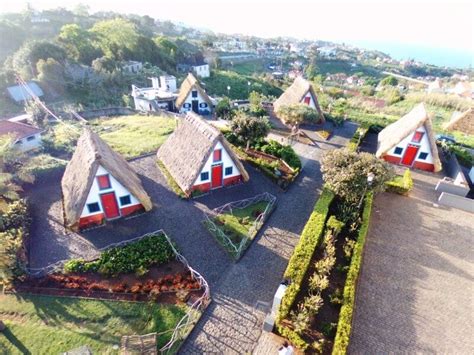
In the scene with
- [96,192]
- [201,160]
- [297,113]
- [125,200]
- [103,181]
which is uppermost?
[297,113]

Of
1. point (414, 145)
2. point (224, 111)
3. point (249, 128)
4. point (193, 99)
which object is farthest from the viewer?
point (193, 99)

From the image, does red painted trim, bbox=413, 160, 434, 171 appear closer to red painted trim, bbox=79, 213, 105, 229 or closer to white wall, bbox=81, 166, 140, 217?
white wall, bbox=81, 166, 140, 217

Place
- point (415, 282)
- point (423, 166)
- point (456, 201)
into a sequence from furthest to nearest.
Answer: point (423, 166) → point (456, 201) → point (415, 282)

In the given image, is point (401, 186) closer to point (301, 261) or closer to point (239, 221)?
point (301, 261)

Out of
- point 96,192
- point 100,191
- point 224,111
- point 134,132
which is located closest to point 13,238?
point 96,192

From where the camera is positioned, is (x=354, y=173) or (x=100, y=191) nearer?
(x=354, y=173)

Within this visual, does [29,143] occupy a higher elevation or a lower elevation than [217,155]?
lower

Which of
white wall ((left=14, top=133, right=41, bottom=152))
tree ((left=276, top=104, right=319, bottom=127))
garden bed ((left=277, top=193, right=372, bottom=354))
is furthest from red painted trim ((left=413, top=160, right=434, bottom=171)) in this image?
white wall ((left=14, top=133, right=41, bottom=152))

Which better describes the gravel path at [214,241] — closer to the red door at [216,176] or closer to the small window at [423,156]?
the red door at [216,176]

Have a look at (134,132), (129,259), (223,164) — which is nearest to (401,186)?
(223,164)
